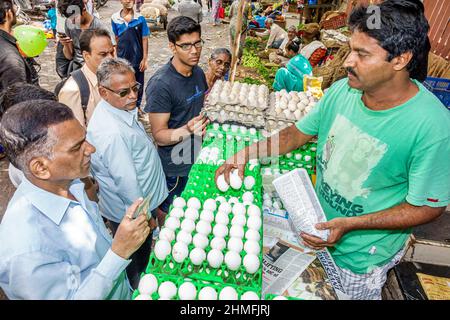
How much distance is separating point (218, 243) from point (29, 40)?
16.2ft

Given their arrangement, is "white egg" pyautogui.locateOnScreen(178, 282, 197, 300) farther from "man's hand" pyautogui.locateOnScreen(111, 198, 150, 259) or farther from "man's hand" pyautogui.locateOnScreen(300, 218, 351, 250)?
"man's hand" pyautogui.locateOnScreen(300, 218, 351, 250)

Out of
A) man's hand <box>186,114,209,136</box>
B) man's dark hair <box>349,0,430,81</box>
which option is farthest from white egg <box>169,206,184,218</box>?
man's dark hair <box>349,0,430,81</box>

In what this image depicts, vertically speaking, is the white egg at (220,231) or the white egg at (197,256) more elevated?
the white egg at (197,256)

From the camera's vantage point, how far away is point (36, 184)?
5.44 feet

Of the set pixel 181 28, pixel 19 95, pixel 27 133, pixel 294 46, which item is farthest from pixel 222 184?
pixel 294 46

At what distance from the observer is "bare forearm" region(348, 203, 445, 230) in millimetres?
1881

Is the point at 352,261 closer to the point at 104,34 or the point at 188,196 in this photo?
the point at 188,196

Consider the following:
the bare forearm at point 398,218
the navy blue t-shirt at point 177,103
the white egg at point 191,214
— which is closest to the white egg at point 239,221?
the white egg at point 191,214

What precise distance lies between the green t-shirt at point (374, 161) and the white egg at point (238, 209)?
0.67 metres

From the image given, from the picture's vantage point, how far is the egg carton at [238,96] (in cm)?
281

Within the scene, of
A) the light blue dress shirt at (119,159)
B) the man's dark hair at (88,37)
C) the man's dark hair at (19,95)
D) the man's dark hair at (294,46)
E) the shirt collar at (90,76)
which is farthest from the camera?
the man's dark hair at (294,46)

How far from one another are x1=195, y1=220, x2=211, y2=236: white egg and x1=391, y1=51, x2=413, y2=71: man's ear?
57.4 inches

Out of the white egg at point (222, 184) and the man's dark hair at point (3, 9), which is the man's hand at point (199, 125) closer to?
the white egg at point (222, 184)

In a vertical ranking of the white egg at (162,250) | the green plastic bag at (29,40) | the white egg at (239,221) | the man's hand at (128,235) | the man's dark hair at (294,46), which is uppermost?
the man's hand at (128,235)
